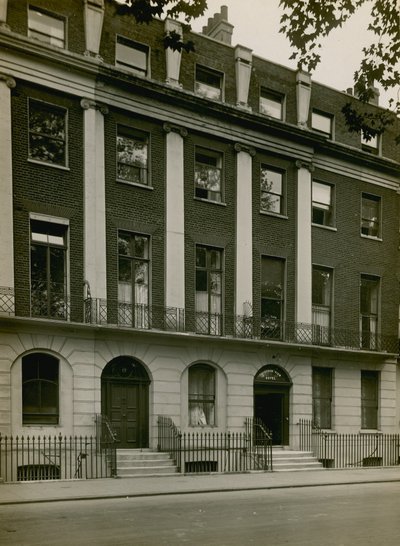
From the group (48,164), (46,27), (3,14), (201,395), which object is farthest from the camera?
(201,395)

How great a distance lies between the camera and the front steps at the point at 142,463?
740 inches

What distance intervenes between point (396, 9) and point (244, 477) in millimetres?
12900

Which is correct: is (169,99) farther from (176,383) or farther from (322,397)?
(322,397)

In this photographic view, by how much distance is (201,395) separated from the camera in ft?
73.5

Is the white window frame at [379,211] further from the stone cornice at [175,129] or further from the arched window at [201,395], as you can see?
the arched window at [201,395]

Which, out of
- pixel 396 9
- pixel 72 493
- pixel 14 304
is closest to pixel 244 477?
pixel 72 493

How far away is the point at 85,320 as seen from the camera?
779 inches

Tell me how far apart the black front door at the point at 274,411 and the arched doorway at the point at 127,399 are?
4464 mm

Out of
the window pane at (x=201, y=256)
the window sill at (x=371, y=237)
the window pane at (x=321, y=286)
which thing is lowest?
the window pane at (x=321, y=286)

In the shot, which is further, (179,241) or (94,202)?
(179,241)

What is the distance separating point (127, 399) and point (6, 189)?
23.3ft

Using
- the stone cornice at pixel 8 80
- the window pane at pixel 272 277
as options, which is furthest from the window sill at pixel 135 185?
the window pane at pixel 272 277

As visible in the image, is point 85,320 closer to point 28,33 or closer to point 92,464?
point 92,464

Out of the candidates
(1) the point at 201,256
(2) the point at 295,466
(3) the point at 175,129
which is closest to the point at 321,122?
(3) the point at 175,129
